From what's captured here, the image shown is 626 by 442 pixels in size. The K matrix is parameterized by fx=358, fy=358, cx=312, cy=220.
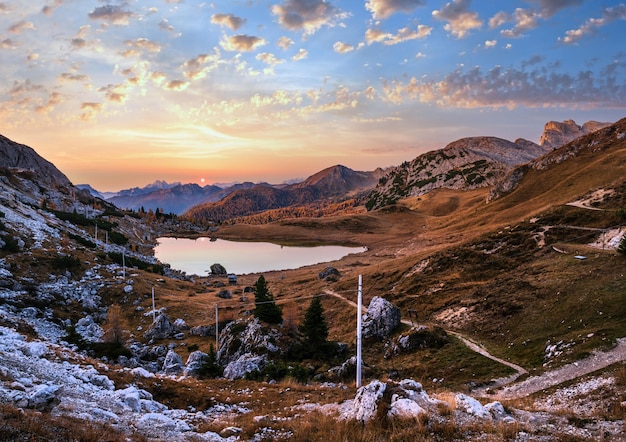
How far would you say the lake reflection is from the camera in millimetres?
144500

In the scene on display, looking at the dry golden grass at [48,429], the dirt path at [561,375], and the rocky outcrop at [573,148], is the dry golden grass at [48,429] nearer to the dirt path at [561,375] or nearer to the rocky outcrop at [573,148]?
the dirt path at [561,375]

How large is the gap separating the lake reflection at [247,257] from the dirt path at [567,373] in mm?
116407

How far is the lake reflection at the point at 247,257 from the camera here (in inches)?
5689

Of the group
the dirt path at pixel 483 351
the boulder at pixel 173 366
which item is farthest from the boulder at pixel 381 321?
the boulder at pixel 173 366

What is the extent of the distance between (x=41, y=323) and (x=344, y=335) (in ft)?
127

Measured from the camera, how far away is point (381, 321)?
46688 millimetres

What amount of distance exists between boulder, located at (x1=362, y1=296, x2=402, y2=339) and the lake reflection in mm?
93490

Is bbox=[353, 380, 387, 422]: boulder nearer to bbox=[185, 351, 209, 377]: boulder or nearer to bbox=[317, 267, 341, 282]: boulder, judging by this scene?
bbox=[185, 351, 209, 377]: boulder

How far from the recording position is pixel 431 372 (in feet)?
107

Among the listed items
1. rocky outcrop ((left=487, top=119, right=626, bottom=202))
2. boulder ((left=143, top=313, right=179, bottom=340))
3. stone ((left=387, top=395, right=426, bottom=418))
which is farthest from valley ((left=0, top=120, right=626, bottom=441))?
rocky outcrop ((left=487, top=119, right=626, bottom=202))

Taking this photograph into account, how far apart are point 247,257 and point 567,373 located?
511 feet

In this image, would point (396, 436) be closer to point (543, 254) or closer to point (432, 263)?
point (543, 254)

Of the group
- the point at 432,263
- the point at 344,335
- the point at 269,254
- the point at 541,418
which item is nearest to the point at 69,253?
the point at 344,335

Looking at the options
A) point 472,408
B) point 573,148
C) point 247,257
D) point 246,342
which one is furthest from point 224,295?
point 573,148
